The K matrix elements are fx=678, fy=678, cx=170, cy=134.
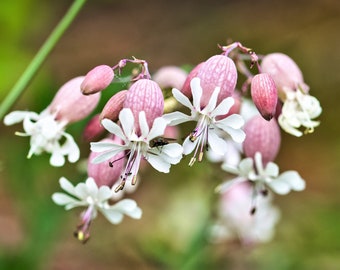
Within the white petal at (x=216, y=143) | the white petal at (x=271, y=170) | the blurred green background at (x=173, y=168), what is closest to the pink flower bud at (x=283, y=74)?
the white petal at (x=271, y=170)

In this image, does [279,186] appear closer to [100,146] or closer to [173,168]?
[100,146]

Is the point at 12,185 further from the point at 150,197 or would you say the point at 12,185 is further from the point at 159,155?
the point at 150,197

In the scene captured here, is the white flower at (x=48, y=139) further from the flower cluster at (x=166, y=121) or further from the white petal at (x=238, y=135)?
the white petal at (x=238, y=135)

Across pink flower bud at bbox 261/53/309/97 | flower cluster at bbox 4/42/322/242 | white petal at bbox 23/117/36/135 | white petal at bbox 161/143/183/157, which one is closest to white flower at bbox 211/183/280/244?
flower cluster at bbox 4/42/322/242

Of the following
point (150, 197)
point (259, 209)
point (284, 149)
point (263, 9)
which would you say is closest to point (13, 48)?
point (150, 197)

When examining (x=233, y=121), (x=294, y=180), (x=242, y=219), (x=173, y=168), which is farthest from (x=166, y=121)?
(x=173, y=168)

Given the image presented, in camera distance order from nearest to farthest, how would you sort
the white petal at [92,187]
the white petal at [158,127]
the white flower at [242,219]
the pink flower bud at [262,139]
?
1. the white petal at [158,127]
2. the white petal at [92,187]
3. the pink flower bud at [262,139]
4. the white flower at [242,219]

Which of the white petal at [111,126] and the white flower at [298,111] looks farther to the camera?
the white flower at [298,111]

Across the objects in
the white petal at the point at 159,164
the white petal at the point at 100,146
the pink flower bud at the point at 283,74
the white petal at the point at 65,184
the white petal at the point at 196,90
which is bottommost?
the white petal at the point at 65,184
